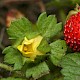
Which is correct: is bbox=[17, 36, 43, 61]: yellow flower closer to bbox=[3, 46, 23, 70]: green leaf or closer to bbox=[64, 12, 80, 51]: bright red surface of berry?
bbox=[3, 46, 23, 70]: green leaf

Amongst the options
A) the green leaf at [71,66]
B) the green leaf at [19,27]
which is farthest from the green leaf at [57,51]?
the green leaf at [19,27]

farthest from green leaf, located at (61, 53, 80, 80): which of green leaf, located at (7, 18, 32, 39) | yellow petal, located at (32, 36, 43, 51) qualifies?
green leaf, located at (7, 18, 32, 39)

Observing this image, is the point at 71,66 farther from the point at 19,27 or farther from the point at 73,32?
the point at 19,27

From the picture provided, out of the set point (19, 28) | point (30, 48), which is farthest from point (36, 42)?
point (19, 28)

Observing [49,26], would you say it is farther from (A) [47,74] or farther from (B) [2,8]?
(B) [2,8]

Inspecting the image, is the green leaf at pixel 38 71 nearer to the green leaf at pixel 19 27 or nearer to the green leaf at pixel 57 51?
the green leaf at pixel 57 51

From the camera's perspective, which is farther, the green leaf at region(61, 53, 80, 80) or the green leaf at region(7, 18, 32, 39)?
the green leaf at region(7, 18, 32, 39)
